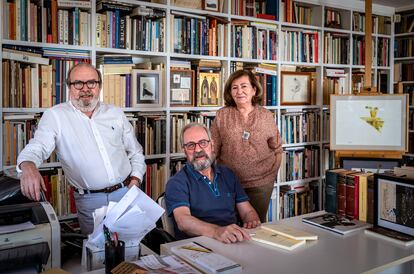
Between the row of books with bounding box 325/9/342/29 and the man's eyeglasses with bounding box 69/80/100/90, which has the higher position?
the row of books with bounding box 325/9/342/29

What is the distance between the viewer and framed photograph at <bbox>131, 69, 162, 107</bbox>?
11.5ft

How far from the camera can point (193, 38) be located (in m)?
3.81

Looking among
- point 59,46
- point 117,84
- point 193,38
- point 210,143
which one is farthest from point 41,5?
point 210,143

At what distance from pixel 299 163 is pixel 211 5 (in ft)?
6.25

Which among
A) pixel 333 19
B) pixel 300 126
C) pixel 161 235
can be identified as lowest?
pixel 161 235

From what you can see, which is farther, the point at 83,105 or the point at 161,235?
the point at 83,105

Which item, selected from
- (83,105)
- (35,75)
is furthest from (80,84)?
(35,75)

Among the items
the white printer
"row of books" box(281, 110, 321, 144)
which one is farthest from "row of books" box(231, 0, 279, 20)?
the white printer

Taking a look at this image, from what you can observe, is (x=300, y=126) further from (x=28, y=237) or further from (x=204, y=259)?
(x=28, y=237)

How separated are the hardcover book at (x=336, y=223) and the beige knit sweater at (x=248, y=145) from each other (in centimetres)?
76

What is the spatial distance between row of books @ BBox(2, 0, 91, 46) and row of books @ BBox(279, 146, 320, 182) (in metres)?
2.36

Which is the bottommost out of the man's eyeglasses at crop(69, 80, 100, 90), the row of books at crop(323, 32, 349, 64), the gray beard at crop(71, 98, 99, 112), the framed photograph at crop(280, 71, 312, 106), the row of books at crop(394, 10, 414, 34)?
the gray beard at crop(71, 98, 99, 112)

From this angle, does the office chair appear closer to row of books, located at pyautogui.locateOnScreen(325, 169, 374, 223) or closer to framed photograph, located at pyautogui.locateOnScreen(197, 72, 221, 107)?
row of books, located at pyautogui.locateOnScreen(325, 169, 374, 223)

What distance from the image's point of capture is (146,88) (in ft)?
11.7
